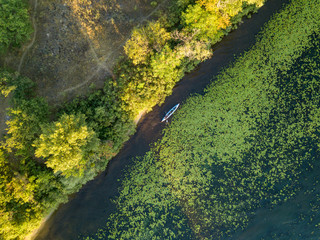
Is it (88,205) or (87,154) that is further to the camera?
(88,205)

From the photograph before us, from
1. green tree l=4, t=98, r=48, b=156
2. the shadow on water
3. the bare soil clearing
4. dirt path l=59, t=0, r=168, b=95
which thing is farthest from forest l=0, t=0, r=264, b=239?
the shadow on water

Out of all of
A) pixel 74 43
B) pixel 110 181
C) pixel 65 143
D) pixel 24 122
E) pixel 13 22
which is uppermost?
pixel 13 22

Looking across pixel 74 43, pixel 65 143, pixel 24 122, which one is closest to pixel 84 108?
pixel 65 143

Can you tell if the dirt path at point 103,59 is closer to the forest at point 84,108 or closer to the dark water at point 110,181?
the forest at point 84,108

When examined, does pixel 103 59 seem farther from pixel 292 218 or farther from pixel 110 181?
pixel 292 218

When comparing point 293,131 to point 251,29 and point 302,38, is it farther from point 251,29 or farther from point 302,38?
point 251,29

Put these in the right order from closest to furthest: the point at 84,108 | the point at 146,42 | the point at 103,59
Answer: the point at 146,42 < the point at 84,108 < the point at 103,59

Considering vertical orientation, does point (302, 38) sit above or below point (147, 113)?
below

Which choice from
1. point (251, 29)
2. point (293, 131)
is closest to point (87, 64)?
point (251, 29)
